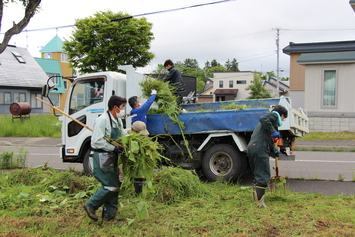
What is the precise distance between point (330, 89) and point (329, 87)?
0.12 metres

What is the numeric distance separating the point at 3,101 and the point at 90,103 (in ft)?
122

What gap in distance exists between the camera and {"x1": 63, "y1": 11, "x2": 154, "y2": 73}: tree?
2219 cm

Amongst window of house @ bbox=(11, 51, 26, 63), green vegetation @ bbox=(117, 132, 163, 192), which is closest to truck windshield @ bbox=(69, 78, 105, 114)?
green vegetation @ bbox=(117, 132, 163, 192)

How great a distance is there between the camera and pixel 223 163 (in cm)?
764

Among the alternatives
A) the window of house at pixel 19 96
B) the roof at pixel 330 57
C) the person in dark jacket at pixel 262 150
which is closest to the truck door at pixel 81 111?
the person in dark jacket at pixel 262 150

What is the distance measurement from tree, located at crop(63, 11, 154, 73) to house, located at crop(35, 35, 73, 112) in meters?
22.3

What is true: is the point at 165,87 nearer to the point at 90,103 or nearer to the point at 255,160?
the point at 90,103

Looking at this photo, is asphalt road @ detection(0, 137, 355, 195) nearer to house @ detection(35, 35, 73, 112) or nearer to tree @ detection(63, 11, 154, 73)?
tree @ detection(63, 11, 154, 73)

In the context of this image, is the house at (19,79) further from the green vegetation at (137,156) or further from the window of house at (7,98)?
the green vegetation at (137,156)

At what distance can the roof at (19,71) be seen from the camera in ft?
135

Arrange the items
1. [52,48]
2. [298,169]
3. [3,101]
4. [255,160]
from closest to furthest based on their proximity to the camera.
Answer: [255,160] → [298,169] → [3,101] → [52,48]

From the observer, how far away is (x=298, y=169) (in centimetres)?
966

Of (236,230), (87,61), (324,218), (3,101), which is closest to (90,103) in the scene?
(236,230)

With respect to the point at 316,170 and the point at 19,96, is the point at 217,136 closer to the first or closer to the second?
the point at 316,170
